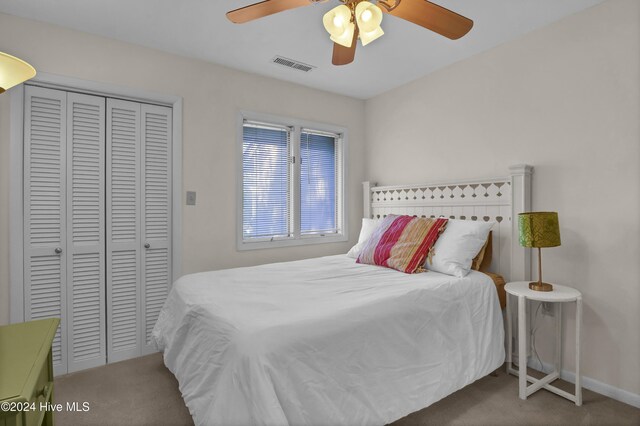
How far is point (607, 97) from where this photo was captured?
207 centimetres

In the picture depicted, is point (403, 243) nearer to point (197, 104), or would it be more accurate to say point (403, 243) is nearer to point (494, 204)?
point (494, 204)

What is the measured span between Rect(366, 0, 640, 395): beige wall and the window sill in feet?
5.09

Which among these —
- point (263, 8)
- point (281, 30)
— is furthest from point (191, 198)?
point (263, 8)

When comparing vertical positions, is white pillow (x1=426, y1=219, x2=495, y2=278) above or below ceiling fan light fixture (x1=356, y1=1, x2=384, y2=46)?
below

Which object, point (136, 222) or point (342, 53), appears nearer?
point (342, 53)

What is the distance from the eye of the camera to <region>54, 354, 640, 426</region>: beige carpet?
6.13ft

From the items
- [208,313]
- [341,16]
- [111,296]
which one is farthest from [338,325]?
[111,296]

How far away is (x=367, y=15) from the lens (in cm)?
148

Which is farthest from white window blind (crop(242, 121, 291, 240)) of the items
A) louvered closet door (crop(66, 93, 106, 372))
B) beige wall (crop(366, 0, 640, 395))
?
beige wall (crop(366, 0, 640, 395))

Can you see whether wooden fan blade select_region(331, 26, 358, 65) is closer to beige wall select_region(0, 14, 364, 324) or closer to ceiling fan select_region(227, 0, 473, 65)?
ceiling fan select_region(227, 0, 473, 65)

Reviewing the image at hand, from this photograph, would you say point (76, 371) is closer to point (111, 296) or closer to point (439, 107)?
point (111, 296)

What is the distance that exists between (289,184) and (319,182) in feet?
1.26

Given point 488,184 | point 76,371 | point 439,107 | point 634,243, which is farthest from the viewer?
point 439,107

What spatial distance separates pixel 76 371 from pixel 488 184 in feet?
11.4
